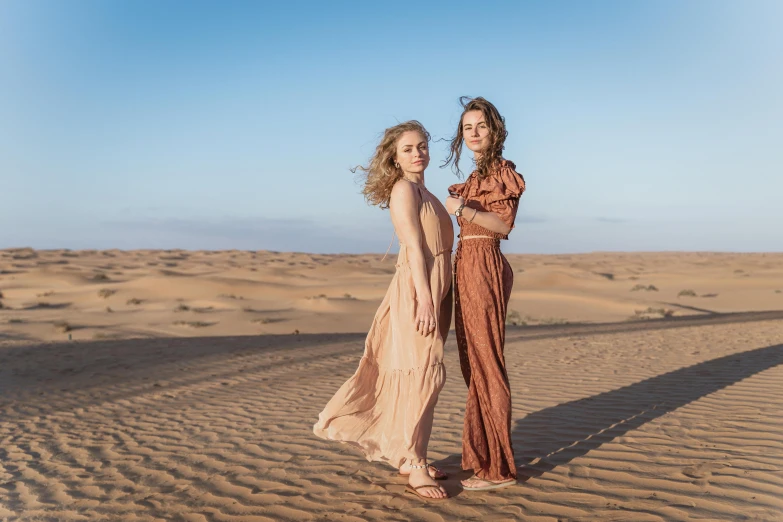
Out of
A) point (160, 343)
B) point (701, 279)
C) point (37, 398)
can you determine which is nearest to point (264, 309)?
point (160, 343)

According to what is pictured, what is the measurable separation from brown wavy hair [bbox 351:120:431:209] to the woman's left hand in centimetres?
34

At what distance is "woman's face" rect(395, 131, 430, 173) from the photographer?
13.7 feet

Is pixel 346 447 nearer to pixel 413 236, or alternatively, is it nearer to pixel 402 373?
pixel 402 373

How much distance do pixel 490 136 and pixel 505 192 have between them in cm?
34

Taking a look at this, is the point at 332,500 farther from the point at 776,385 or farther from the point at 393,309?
the point at 776,385

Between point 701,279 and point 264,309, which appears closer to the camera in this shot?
point 264,309

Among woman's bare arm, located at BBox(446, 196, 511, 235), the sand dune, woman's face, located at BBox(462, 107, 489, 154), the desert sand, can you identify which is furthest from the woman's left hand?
the sand dune

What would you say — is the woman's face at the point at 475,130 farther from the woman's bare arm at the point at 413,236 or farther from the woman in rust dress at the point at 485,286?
the woman's bare arm at the point at 413,236

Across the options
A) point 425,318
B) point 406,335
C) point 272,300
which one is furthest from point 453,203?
point 272,300

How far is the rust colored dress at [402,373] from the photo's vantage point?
4145mm

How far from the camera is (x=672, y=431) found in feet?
18.9

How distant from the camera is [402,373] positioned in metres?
4.21

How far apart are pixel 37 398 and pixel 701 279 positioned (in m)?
33.3

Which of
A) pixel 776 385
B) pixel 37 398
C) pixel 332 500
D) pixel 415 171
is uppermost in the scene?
pixel 415 171
